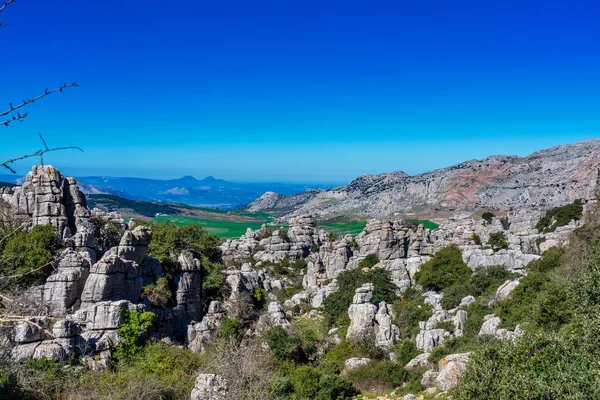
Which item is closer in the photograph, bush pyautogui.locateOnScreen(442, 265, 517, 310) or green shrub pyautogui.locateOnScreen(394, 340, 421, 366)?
green shrub pyautogui.locateOnScreen(394, 340, 421, 366)

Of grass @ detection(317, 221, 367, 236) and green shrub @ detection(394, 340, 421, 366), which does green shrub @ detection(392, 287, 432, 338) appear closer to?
green shrub @ detection(394, 340, 421, 366)

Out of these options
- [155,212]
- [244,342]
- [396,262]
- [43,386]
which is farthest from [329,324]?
[155,212]

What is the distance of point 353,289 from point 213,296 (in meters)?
9.46

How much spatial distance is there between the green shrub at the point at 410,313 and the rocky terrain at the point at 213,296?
0.91 ft

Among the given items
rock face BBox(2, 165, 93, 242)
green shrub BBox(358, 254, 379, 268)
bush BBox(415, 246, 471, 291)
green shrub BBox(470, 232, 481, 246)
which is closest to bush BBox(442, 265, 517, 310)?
bush BBox(415, 246, 471, 291)

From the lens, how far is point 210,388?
13.3 m

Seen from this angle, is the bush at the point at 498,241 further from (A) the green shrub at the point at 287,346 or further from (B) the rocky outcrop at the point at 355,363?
(A) the green shrub at the point at 287,346

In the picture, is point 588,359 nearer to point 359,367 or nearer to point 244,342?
point 359,367

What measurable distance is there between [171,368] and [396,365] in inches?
343

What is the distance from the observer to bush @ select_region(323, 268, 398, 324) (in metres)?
27.8

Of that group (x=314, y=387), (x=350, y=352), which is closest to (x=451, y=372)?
(x=314, y=387)

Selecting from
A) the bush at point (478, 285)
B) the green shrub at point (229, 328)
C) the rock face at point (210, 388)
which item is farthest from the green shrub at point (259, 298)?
the rock face at point (210, 388)

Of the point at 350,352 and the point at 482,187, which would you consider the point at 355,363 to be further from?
the point at 482,187

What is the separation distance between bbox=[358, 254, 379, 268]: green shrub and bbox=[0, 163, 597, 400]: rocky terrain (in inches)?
3.9
